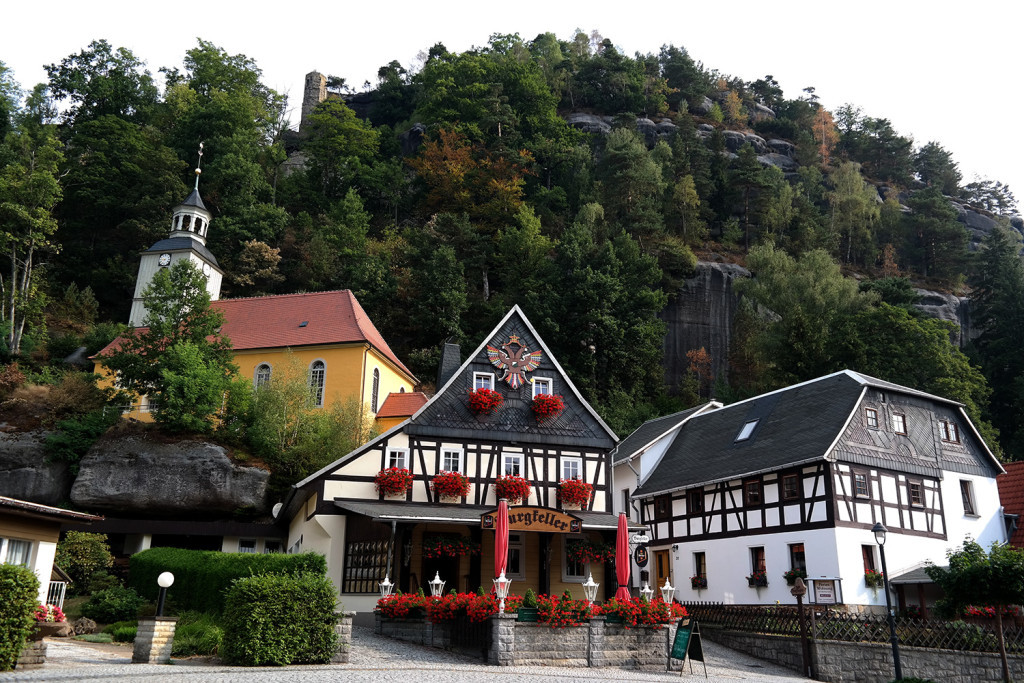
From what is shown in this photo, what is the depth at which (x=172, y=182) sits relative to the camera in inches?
2194

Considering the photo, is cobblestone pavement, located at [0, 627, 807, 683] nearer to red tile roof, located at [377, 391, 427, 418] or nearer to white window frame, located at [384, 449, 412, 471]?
white window frame, located at [384, 449, 412, 471]

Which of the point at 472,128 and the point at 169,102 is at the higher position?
the point at 169,102

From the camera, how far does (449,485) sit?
24328 mm

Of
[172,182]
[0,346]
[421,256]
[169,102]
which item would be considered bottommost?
[0,346]

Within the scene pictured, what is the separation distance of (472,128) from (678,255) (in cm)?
1919

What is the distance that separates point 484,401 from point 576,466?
11.9ft

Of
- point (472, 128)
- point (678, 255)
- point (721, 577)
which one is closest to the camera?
point (721, 577)

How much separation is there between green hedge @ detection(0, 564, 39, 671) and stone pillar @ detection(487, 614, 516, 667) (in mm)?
7823

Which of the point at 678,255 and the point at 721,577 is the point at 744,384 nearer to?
the point at 678,255

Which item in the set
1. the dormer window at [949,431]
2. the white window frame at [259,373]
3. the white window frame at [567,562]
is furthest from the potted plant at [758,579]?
the white window frame at [259,373]

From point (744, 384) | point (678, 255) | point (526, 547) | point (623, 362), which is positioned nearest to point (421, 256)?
point (623, 362)

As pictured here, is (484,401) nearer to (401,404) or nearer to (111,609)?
(111,609)

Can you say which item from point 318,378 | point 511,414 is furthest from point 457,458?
point 318,378

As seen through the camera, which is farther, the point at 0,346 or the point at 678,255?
the point at 678,255
